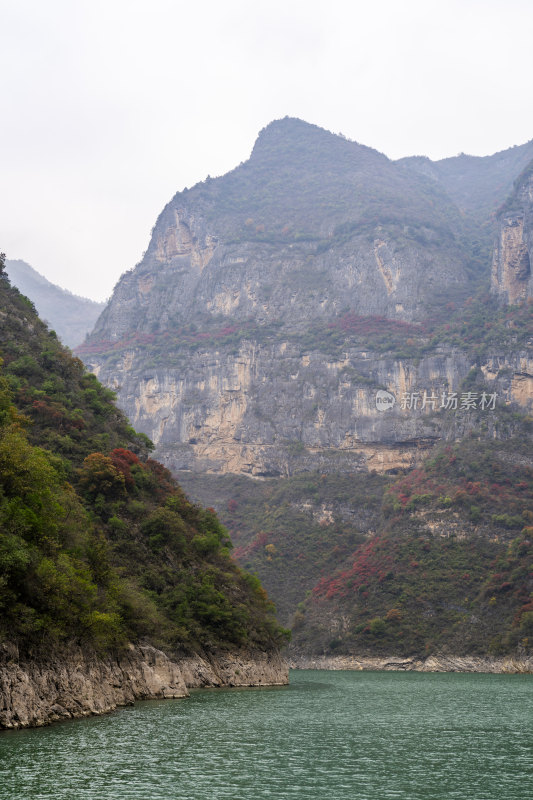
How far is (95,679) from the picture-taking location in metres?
35.9

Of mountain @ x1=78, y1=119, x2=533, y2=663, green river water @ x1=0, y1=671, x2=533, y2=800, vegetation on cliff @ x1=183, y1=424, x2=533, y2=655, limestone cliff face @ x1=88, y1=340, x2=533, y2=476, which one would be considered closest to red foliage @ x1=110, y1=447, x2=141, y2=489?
green river water @ x1=0, y1=671, x2=533, y2=800

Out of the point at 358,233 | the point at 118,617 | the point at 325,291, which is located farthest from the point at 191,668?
the point at 358,233

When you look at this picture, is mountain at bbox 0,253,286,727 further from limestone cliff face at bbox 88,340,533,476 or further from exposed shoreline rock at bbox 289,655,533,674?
limestone cliff face at bbox 88,340,533,476

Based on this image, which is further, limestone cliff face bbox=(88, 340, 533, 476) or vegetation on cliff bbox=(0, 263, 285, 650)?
limestone cliff face bbox=(88, 340, 533, 476)

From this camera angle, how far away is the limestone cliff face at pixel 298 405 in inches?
5433

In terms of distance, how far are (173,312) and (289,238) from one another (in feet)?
109

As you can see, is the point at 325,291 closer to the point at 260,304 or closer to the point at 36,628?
the point at 260,304

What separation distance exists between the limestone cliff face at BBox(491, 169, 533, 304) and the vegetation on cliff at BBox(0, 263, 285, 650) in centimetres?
9897

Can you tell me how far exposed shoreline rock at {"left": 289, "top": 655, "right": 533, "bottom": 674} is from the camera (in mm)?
84875

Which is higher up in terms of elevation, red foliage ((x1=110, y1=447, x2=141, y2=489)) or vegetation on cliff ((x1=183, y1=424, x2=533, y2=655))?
red foliage ((x1=110, y1=447, x2=141, y2=489))

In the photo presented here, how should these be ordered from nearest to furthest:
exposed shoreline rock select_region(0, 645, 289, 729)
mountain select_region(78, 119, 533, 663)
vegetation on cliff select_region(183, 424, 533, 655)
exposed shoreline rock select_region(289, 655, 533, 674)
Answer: exposed shoreline rock select_region(0, 645, 289, 729) → exposed shoreline rock select_region(289, 655, 533, 674) → vegetation on cliff select_region(183, 424, 533, 655) → mountain select_region(78, 119, 533, 663)

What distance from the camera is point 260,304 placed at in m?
179

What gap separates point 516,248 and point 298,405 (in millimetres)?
50809

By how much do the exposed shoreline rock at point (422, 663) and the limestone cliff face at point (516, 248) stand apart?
74.4 metres
